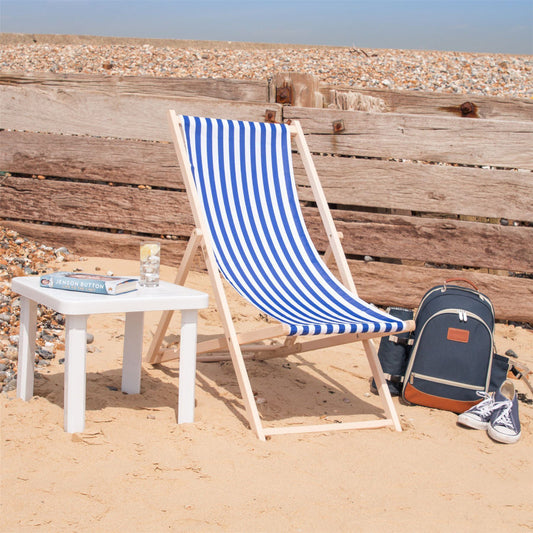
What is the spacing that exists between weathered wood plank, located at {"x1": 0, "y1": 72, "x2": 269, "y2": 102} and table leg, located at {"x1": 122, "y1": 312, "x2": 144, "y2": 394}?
271cm

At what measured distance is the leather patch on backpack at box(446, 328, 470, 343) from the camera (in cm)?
340

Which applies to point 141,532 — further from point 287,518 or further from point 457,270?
point 457,270

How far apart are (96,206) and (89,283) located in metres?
2.71

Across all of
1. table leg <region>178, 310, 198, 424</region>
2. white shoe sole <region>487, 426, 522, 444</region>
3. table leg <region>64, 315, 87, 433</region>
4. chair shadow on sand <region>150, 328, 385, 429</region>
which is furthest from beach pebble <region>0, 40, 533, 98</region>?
table leg <region>64, 315, 87, 433</region>

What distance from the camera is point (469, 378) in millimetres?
3393

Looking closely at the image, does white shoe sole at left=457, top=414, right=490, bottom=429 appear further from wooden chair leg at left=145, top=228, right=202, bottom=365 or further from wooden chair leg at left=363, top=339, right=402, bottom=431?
wooden chair leg at left=145, top=228, right=202, bottom=365

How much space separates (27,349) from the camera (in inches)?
118

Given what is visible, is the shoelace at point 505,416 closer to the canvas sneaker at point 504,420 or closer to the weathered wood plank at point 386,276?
the canvas sneaker at point 504,420

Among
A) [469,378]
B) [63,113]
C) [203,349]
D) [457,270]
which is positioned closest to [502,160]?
[457,270]

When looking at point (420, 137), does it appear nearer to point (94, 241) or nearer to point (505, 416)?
point (505, 416)

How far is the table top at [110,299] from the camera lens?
104 inches

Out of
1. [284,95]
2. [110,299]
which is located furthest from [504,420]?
[284,95]

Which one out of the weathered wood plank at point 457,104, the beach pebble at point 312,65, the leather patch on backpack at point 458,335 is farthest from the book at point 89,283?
the beach pebble at point 312,65

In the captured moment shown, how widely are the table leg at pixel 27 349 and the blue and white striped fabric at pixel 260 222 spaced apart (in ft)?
2.92
